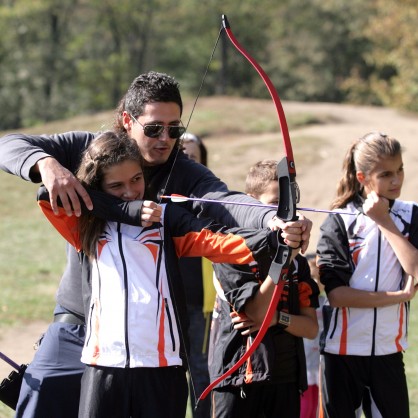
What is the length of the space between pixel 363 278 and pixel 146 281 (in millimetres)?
1314

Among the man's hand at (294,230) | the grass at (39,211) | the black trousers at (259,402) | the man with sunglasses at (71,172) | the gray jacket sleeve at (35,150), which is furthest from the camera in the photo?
the grass at (39,211)

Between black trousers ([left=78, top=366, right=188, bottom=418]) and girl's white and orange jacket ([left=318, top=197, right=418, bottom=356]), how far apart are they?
3.97ft

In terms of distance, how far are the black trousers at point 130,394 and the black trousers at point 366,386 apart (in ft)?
3.87

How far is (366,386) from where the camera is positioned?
402cm

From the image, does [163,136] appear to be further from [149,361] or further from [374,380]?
[374,380]

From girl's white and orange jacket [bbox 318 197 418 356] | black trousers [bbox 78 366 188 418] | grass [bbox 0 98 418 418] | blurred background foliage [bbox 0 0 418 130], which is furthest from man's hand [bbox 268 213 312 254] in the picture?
blurred background foliage [bbox 0 0 418 130]

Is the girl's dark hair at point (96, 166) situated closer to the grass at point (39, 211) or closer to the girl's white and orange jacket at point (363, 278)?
the girl's white and orange jacket at point (363, 278)

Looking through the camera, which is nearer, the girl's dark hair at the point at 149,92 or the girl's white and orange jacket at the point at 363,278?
the girl's dark hair at the point at 149,92

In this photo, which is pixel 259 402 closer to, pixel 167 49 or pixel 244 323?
pixel 244 323

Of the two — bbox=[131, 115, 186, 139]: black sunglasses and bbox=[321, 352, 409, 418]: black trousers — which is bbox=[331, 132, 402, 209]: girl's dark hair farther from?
bbox=[131, 115, 186, 139]: black sunglasses

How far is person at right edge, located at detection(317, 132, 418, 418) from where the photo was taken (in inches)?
155

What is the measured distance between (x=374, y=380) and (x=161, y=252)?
140cm

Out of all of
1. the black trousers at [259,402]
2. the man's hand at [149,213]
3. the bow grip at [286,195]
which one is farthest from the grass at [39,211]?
the bow grip at [286,195]

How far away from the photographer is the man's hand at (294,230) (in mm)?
2885
